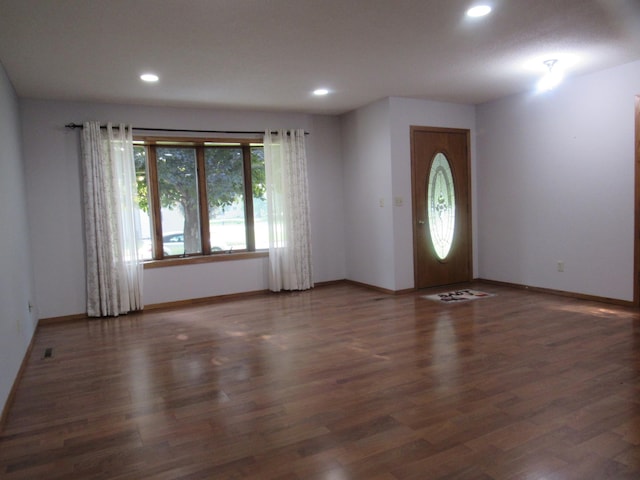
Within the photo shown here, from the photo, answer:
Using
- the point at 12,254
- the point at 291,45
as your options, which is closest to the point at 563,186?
the point at 291,45

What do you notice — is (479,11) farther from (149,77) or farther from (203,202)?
(203,202)

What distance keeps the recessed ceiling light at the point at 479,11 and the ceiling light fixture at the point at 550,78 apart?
1.56 meters

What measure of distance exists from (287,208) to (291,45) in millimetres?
2861

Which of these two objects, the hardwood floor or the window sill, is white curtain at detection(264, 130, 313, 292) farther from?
the hardwood floor

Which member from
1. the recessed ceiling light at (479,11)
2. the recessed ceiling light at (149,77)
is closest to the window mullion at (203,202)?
the recessed ceiling light at (149,77)

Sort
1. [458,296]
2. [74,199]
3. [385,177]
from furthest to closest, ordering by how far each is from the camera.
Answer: [385,177] → [458,296] → [74,199]

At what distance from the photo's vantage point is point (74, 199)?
5344 mm

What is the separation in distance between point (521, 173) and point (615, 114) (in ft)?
4.15

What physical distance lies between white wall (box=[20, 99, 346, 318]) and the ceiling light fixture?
2.93m

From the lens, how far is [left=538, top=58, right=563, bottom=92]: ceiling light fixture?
14.7 ft

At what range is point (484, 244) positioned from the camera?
6.50m

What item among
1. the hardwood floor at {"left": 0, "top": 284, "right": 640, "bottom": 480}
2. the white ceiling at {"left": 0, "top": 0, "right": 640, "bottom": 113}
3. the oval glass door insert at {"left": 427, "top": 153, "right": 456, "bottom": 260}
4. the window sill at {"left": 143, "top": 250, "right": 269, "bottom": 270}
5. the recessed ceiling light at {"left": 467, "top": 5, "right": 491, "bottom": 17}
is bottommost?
the hardwood floor at {"left": 0, "top": 284, "right": 640, "bottom": 480}

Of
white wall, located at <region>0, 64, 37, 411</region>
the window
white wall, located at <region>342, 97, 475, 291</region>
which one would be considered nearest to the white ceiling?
white wall, located at <region>0, 64, 37, 411</region>

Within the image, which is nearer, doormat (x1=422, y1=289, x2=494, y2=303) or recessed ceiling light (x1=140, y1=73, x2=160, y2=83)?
recessed ceiling light (x1=140, y1=73, x2=160, y2=83)
